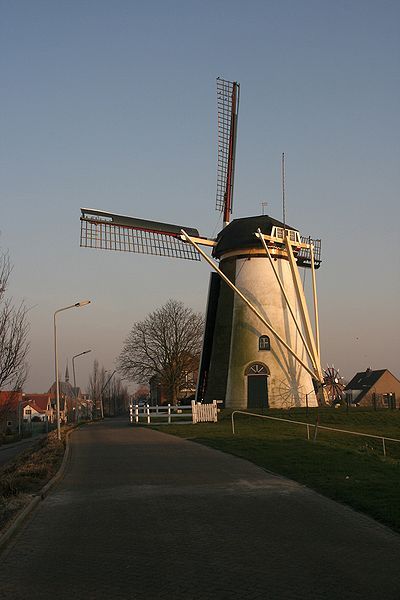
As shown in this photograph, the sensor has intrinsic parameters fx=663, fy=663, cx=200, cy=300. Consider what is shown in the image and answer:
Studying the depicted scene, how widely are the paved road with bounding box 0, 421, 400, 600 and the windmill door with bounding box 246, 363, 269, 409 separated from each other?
81.0 feet

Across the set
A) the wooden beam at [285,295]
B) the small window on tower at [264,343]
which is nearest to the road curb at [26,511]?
the wooden beam at [285,295]

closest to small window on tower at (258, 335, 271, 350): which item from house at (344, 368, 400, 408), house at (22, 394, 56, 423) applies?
house at (344, 368, 400, 408)

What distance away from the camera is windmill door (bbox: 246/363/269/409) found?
1485 inches

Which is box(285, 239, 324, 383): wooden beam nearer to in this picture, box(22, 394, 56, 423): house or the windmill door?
the windmill door

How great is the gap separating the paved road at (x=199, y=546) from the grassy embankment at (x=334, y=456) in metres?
0.48

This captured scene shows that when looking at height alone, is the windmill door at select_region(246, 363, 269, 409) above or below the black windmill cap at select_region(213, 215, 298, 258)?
below

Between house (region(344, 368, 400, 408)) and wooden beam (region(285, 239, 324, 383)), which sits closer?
wooden beam (region(285, 239, 324, 383))

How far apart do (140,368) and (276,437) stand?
4468 centimetres

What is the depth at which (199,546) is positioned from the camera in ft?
25.3

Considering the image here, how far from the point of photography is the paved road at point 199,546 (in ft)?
20.1

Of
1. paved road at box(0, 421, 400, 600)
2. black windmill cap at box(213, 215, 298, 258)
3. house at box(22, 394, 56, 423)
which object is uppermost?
black windmill cap at box(213, 215, 298, 258)

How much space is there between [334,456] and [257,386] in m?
21.1

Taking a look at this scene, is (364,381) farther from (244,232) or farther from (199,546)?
(199,546)

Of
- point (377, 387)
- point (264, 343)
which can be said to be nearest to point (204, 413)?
point (264, 343)
